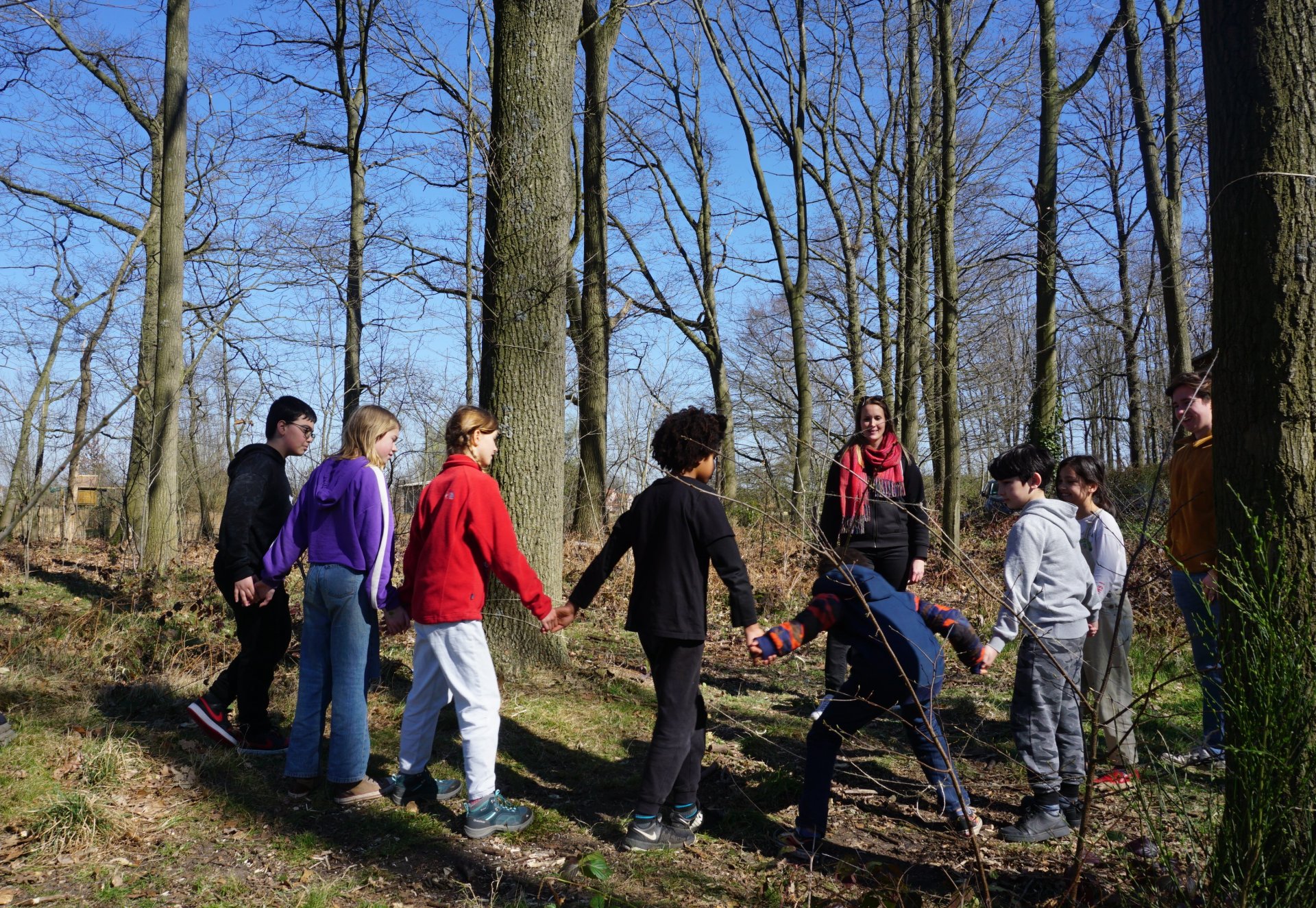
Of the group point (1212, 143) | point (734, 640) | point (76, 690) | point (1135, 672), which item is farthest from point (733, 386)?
point (1212, 143)

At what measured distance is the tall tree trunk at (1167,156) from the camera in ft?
42.3

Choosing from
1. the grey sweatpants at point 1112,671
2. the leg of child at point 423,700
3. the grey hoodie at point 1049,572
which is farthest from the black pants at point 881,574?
the leg of child at point 423,700

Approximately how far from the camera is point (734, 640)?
8.13 m

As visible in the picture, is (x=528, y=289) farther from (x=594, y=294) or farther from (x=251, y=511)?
(x=594, y=294)

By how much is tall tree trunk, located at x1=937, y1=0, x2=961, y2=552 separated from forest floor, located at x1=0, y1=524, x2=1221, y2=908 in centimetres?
506

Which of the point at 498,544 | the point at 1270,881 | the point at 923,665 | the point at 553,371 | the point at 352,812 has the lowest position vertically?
the point at 352,812

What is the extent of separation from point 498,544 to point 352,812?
145 cm

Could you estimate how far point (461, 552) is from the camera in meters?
3.91

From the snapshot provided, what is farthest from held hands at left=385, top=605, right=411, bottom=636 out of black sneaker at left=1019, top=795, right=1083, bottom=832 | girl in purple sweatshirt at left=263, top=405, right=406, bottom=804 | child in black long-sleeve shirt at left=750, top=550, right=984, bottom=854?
black sneaker at left=1019, top=795, right=1083, bottom=832

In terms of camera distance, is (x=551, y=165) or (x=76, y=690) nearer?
(x=76, y=690)

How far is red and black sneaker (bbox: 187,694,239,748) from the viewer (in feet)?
15.5

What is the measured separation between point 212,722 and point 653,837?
2.63 meters

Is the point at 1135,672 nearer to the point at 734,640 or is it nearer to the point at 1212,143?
the point at 734,640

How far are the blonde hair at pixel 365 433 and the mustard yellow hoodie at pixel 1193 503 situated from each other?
4013mm
